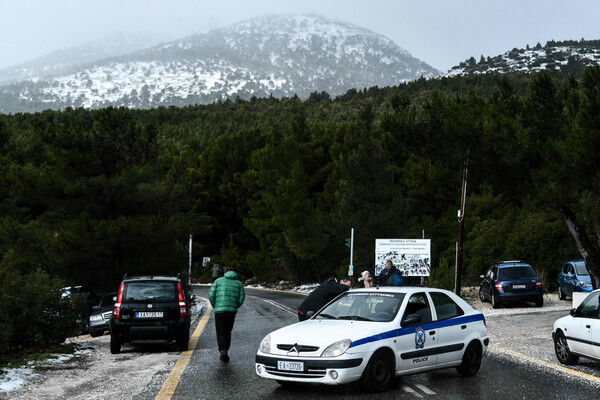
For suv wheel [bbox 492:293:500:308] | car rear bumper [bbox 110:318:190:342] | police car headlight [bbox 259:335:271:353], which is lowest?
suv wheel [bbox 492:293:500:308]

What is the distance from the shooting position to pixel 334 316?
10297 mm

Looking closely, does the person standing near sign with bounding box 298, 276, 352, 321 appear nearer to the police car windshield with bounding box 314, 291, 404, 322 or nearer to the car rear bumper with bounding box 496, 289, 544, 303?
the police car windshield with bounding box 314, 291, 404, 322

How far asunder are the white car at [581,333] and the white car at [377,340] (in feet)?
5.40

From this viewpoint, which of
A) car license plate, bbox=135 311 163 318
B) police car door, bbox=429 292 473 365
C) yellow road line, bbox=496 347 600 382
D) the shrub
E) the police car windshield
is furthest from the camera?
the shrub

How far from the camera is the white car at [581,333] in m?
10.8

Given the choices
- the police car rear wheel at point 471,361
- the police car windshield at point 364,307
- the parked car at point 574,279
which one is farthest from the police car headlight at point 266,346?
the parked car at point 574,279

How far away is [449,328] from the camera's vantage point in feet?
34.2

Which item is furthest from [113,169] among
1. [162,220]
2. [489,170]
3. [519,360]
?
[519,360]

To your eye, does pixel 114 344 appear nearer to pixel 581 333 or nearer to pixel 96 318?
pixel 96 318

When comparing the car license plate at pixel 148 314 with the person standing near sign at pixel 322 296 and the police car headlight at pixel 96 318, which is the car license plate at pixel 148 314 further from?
the police car headlight at pixel 96 318

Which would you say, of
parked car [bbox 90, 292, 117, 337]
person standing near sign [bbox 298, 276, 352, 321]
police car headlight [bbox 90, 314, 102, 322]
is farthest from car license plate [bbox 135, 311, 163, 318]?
police car headlight [bbox 90, 314, 102, 322]

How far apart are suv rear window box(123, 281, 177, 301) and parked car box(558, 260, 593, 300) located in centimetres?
1829

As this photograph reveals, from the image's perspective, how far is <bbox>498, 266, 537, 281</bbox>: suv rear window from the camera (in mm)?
26688

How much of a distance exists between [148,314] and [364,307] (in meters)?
6.02
